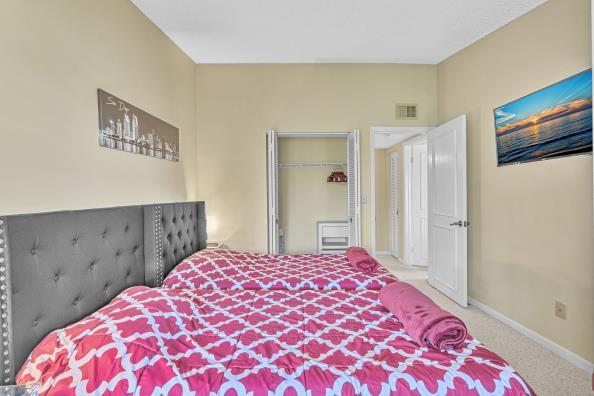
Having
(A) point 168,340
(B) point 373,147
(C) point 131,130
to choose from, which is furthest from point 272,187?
(A) point 168,340

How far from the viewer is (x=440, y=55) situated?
11.3 ft

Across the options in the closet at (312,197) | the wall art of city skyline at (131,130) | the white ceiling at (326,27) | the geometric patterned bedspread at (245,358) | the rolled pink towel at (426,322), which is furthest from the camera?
the closet at (312,197)

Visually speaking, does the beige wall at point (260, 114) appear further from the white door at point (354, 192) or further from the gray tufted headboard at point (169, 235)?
the gray tufted headboard at point (169, 235)

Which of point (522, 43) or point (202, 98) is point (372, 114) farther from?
point (202, 98)

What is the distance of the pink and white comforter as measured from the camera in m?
2.14

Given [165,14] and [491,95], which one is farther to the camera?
[491,95]

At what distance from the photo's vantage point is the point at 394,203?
5.92 m

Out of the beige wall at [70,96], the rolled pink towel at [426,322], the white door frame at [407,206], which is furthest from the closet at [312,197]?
the rolled pink towel at [426,322]

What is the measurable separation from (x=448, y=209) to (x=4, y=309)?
3730 mm

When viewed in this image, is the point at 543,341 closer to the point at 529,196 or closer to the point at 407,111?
the point at 529,196

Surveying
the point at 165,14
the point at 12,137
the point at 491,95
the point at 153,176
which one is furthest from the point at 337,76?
the point at 12,137

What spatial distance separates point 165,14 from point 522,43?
3188 millimetres

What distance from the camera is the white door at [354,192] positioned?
358cm

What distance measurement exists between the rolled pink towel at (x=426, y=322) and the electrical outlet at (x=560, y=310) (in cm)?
158
